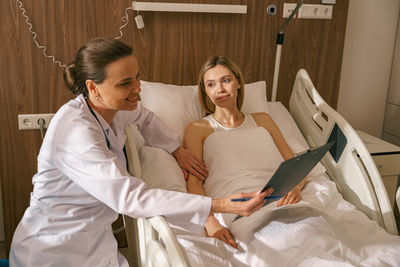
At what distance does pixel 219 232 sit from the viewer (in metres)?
1.71

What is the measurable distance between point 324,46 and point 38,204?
6.66ft

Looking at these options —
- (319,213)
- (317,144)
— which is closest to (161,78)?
(317,144)

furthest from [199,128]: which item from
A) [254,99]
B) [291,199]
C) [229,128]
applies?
[291,199]

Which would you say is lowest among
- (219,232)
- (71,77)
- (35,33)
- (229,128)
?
(219,232)

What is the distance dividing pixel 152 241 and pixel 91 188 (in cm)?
26

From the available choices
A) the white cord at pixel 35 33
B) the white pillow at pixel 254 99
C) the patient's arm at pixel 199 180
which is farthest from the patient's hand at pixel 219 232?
the white cord at pixel 35 33

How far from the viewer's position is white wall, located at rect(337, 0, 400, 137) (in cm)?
299

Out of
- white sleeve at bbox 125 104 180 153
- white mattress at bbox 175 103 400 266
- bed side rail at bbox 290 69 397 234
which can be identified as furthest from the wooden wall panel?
white mattress at bbox 175 103 400 266

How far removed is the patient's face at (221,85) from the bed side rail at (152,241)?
495 millimetres

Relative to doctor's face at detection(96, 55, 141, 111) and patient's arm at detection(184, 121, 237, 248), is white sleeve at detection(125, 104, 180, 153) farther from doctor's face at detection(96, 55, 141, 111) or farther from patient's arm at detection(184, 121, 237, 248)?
doctor's face at detection(96, 55, 141, 111)

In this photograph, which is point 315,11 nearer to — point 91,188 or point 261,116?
point 261,116

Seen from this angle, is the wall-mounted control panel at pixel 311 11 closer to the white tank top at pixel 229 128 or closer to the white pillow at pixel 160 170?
the white tank top at pixel 229 128

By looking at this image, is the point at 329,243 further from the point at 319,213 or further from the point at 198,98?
the point at 198,98

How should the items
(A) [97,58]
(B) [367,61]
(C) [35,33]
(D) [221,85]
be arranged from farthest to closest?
(B) [367,61], (C) [35,33], (D) [221,85], (A) [97,58]
